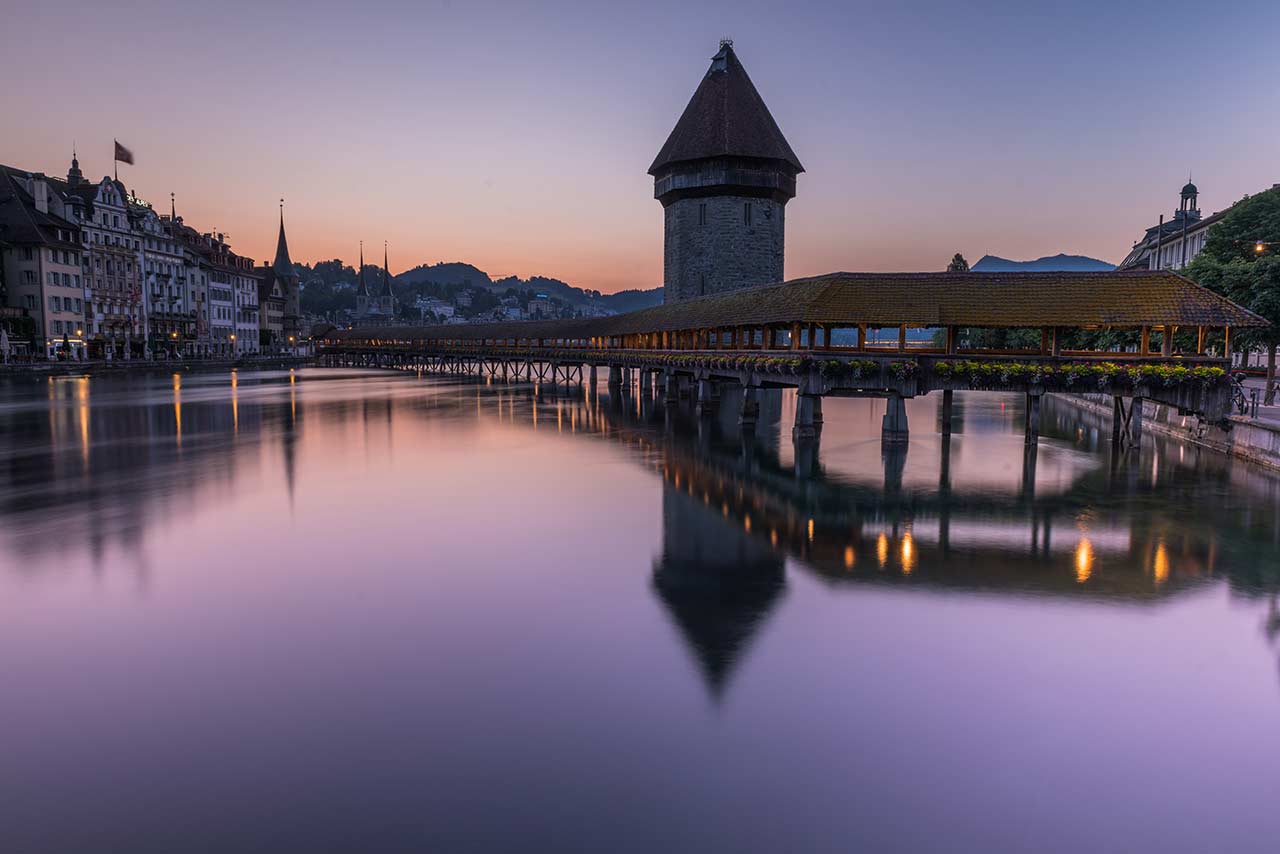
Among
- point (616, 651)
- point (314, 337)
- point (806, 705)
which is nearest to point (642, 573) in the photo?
point (616, 651)

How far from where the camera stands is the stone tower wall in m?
58.6

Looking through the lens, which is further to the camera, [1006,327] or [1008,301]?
[1008,301]

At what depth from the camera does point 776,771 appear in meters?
7.46

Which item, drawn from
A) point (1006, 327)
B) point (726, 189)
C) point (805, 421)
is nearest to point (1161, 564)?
point (1006, 327)

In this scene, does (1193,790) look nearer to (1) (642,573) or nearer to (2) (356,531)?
(1) (642,573)

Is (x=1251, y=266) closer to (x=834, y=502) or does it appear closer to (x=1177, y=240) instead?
(x=834, y=502)

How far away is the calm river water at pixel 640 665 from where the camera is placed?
22.4 feet

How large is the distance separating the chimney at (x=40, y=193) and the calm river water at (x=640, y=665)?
71669mm

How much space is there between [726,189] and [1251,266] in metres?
33.1

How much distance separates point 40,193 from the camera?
76.6 meters

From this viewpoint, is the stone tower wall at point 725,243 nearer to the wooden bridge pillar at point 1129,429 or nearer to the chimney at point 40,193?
the wooden bridge pillar at point 1129,429

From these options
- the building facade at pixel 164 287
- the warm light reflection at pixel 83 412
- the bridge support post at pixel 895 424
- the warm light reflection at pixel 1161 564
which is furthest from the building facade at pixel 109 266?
the warm light reflection at pixel 1161 564

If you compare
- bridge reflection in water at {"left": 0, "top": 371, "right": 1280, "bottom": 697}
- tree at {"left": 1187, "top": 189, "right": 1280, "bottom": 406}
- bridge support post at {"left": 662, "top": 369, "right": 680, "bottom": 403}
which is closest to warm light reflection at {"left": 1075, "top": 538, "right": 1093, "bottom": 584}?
bridge reflection in water at {"left": 0, "top": 371, "right": 1280, "bottom": 697}

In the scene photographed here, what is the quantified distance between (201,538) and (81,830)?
10893 millimetres
